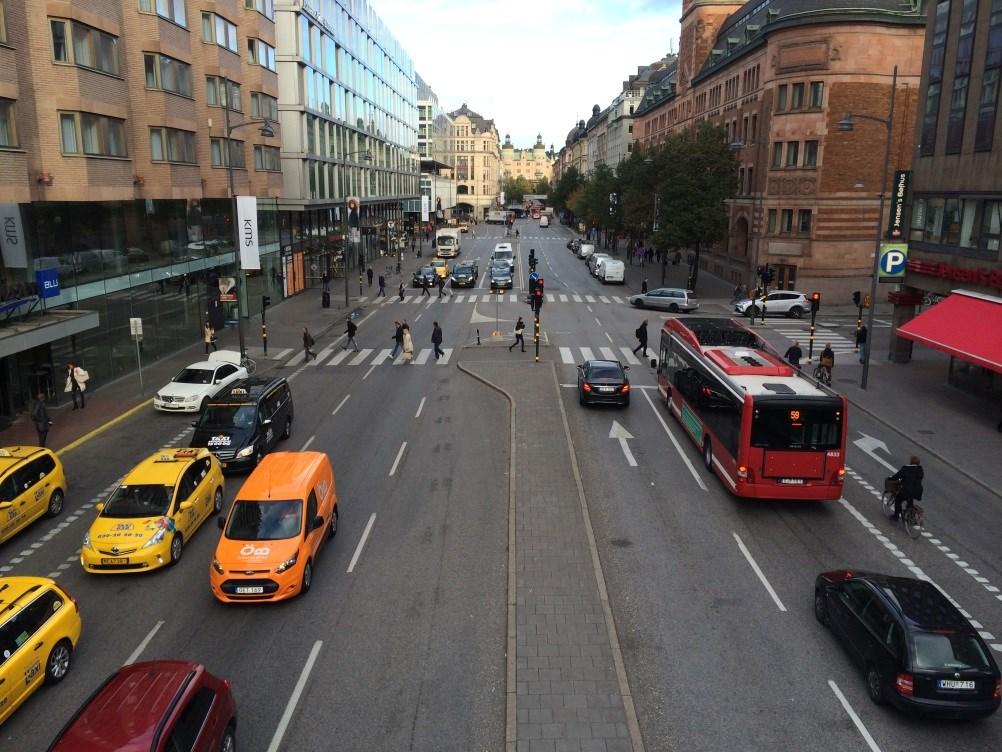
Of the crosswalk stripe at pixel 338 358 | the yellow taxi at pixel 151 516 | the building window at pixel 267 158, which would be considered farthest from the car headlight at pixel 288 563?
the building window at pixel 267 158

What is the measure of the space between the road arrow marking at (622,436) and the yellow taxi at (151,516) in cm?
1091

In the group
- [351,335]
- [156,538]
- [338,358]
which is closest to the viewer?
[156,538]

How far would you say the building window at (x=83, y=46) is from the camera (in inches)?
990

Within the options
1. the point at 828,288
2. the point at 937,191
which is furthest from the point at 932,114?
the point at 828,288

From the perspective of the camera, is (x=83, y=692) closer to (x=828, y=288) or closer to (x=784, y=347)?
(x=784, y=347)

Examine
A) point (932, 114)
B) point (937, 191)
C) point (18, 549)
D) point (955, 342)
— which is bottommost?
point (18, 549)

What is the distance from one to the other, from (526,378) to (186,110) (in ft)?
65.8

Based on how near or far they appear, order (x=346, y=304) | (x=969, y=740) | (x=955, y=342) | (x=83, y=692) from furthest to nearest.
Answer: (x=346, y=304) < (x=955, y=342) < (x=83, y=692) < (x=969, y=740)

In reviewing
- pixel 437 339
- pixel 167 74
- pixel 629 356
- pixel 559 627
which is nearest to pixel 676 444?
pixel 559 627

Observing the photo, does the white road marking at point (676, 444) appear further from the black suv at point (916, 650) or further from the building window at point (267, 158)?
the building window at point (267, 158)

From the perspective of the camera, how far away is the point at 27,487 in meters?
16.4

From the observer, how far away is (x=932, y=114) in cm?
2997

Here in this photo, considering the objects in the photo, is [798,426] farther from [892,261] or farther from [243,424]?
[892,261]

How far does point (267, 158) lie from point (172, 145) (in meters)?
13.0
